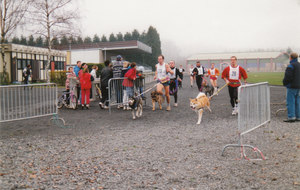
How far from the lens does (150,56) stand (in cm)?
8219

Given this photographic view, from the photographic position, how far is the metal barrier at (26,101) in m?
8.09

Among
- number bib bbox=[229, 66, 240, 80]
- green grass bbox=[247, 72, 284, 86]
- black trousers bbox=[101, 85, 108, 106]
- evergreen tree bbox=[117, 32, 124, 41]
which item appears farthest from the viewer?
evergreen tree bbox=[117, 32, 124, 41]

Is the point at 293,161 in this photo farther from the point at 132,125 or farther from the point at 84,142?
the point at 132,125

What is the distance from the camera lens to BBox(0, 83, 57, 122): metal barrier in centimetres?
809

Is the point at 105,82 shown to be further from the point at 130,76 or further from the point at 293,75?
the point at 293,75

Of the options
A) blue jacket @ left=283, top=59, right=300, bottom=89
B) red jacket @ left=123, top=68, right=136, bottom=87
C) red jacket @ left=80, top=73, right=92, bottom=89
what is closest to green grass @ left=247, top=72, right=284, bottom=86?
red jacket @ left=123, top=68, right=136, bottom=87

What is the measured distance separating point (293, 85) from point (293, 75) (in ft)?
1.02

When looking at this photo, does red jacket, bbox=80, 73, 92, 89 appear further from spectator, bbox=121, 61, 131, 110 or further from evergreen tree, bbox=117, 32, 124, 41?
evergreen tree, bbox=117, 32, 124, 41

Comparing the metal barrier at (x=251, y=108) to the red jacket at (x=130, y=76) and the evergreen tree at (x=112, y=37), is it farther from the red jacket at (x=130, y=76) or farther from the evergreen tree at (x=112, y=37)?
the evergreen tree at (x=112, y=37)

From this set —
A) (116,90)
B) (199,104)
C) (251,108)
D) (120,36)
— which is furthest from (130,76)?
(120,36)

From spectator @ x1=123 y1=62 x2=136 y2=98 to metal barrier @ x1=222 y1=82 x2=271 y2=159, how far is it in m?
5.79

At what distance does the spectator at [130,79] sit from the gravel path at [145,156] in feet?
10.0

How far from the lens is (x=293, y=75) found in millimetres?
8977

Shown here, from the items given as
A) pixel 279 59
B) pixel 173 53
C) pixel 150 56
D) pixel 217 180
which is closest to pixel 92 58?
pixel 150 56
